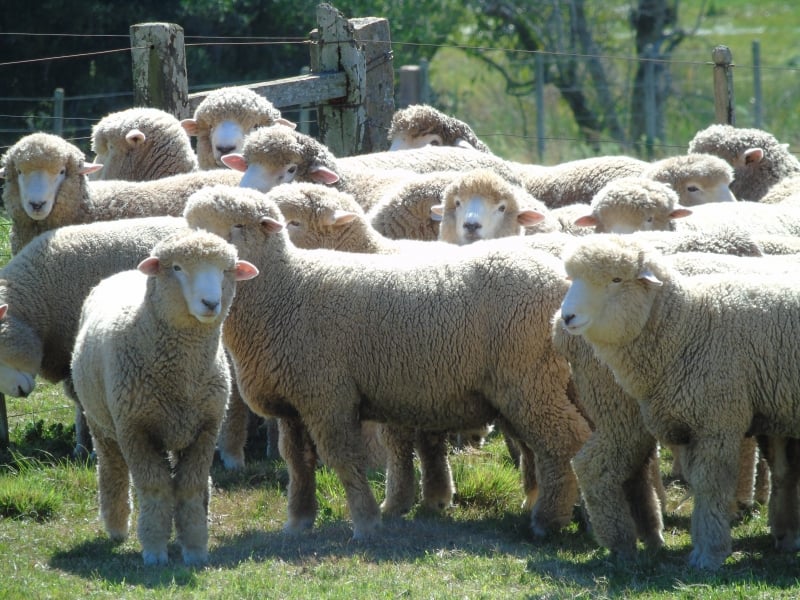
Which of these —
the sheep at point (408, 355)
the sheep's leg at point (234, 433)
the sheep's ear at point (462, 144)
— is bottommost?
the sheep's leg at point (234, 433)

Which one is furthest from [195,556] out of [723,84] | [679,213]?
[723,84]

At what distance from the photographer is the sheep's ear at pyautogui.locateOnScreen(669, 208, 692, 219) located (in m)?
7.84

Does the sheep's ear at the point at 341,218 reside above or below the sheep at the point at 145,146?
below

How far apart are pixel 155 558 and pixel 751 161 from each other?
235 inches

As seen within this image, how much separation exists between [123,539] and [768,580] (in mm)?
3144

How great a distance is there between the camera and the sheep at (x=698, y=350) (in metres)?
5.78

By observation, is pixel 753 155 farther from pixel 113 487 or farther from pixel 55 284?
pixel 113 487

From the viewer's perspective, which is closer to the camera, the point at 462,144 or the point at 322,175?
the point at 322,175

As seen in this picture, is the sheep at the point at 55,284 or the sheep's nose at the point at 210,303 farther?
the sheep at the point at 55,284

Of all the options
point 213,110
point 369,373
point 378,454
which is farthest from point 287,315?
point 213,110

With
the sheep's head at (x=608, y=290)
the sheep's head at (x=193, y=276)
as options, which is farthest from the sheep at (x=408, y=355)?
the sheep's head at (x=608, y=290)

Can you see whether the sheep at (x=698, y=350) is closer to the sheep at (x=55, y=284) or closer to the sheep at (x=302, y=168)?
the sheep at (x=55, y=284)

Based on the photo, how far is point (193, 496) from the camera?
6.25 m

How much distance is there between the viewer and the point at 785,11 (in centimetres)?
3566
